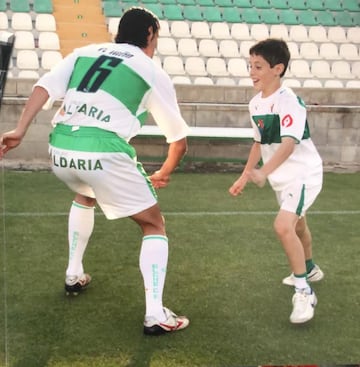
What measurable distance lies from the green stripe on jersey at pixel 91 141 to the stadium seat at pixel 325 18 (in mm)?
12274

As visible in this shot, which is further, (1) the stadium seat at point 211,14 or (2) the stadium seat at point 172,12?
(1) the stadium seat at point 211,14

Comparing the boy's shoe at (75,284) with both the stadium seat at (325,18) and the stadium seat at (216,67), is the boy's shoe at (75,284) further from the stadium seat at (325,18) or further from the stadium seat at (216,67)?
the stadium seat at (325,18)

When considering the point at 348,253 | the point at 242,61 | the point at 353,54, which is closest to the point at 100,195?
the point at 348,253

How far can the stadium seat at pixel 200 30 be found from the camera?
1331cm

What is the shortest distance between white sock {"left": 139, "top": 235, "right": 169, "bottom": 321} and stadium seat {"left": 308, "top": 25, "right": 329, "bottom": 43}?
37.5 ft

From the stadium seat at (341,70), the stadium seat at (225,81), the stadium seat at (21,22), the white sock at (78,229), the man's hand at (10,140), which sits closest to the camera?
the man's hand at (10,140)

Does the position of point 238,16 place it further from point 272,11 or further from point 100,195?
point 100,195

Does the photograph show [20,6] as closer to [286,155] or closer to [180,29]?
[180,29]

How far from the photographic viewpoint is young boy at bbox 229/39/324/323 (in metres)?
3.42

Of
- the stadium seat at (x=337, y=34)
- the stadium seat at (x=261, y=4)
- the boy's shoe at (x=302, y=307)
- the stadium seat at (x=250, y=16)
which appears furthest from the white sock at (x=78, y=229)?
the stadium seat at (x=261, y=4)

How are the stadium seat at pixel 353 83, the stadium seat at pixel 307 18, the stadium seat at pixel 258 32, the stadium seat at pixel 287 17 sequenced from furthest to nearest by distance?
the stadium seat at pixel 307 18 < the stadium seat at pixel 287 17 < the stadium seat at pixel 258 32 < the stadium seat at pixel 353 83

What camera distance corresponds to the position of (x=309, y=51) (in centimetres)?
1331

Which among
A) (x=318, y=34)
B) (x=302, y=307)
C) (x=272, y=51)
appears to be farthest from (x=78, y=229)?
(x=318, y=34)

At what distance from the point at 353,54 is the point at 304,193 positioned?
35.0 ft
